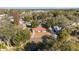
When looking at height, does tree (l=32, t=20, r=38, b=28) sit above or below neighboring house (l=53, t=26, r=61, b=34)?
above

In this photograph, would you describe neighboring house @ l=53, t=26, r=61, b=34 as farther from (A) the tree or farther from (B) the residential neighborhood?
(A) the tree

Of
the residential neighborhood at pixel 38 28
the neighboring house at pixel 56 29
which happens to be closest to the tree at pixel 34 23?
the residential neighborhood at pixel 38 28

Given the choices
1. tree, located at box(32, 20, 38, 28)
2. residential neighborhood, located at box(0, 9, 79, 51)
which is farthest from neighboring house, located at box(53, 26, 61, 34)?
tree, located at box(32, 20, 38, 28)

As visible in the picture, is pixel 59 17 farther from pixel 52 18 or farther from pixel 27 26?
pixel 27 26

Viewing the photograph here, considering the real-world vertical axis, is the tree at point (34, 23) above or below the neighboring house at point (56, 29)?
above

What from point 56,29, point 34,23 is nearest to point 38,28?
point 34,23

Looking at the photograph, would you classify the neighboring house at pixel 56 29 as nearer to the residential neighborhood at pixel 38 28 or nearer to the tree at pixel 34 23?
the residential neighborhood at pixel 38 28

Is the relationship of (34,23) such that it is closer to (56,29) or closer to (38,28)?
(38,28)
